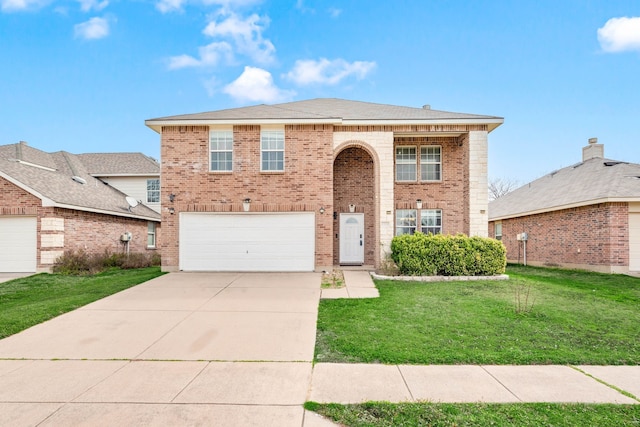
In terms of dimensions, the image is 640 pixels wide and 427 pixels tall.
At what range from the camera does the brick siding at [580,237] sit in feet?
42.4

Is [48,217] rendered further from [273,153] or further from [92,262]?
[273,153]

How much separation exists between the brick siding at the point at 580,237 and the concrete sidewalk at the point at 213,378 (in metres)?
10.9

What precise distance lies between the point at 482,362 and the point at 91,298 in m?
8.94

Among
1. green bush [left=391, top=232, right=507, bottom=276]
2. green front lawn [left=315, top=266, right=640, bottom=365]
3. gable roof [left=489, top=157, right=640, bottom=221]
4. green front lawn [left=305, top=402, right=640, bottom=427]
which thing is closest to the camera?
green front lawn [left=305, top=402, right=640, bottom=427]

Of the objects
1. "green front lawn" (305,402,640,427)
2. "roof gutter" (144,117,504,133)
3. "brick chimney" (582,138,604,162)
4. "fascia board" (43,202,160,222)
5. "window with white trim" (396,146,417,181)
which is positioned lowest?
"green front lawn" (305,402,640,427)

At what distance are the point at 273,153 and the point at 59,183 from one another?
10.4 m

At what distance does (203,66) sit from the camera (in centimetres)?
1861

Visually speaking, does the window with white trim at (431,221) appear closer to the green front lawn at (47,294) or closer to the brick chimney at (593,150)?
the green front lawn at (47,294)

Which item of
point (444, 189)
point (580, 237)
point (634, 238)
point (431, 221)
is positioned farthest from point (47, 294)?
point (634, 238)

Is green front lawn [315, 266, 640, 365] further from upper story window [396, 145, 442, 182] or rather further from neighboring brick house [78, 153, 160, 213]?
neighboring brick house [78, 153, 160, 213]

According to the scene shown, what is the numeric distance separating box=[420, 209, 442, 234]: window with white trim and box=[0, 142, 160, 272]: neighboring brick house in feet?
46.9

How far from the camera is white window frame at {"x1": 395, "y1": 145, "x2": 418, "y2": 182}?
1463 centimetres

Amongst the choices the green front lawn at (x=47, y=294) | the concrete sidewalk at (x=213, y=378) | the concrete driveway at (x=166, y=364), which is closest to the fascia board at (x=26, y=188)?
the green front lawn at (x=47, y=294)

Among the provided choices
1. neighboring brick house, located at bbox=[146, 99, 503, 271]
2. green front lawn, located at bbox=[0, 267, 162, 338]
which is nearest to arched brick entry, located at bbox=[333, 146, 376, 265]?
neighboring brick house, located at bbox=[146, 99, 503, 271]
